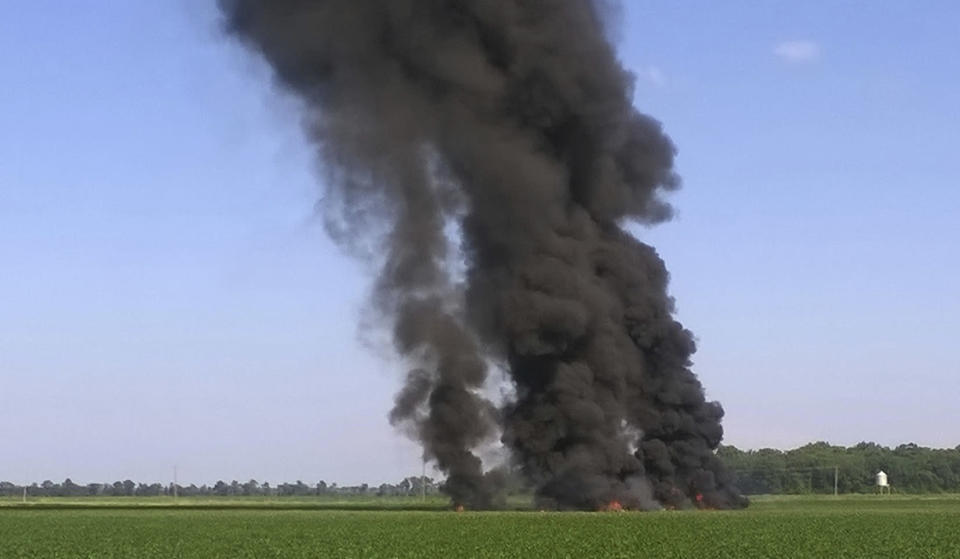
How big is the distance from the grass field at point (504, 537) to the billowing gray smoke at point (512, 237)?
789cm

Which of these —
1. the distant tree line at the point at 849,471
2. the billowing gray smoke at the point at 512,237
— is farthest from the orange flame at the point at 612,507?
the distant tree line at the point at 849,471

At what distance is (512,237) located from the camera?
66.1 meters

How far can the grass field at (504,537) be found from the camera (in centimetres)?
3450

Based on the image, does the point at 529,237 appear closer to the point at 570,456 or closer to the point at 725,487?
the point at 570,456

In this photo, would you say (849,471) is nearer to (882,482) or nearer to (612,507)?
(882,482)

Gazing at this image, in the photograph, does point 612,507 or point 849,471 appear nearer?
point 612,507

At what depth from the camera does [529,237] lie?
6569 centimetres

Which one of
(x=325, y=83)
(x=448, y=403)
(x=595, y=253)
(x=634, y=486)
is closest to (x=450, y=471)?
(x=448, y=403)

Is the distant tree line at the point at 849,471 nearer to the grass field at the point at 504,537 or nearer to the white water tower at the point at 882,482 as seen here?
the white water tower at the point at 882,482

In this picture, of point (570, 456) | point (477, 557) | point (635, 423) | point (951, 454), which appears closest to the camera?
point (477, 557)

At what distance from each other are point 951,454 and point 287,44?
113 meters

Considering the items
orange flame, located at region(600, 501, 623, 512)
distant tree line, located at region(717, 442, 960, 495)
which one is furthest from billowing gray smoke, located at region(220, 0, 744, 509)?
distant tree line, located at region(717, 442, 960, 495)

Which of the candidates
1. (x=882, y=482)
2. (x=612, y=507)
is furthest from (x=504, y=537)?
(x=882, y=482)

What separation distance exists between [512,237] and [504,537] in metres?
27.4
